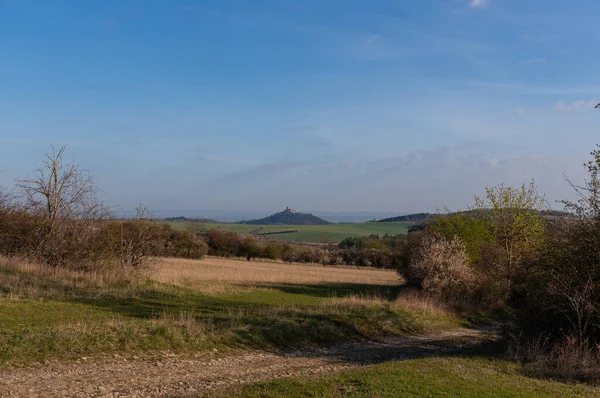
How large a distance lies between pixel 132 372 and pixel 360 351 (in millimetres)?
7569

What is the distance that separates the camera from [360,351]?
15578 millimetres

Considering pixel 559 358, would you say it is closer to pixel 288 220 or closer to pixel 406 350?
pixel 406 350

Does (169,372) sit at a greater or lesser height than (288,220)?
lesser

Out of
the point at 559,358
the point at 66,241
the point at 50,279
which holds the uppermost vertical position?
the point at 66,241

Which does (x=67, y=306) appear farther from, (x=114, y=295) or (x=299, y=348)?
(x=299, y=348)

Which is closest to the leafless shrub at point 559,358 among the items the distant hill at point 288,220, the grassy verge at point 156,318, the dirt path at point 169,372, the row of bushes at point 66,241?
the dirt path at point 169,372

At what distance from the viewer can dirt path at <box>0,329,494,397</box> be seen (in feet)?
29.6

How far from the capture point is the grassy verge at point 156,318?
11766 mm

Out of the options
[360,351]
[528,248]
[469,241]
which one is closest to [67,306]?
[360,351]

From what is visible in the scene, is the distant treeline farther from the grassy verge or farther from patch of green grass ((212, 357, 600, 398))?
patch of green grass ((212, 357, 600, 398))

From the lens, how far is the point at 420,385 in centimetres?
984

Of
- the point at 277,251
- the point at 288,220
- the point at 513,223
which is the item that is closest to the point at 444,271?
the point at 513,223

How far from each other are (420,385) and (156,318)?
9333 millimetres

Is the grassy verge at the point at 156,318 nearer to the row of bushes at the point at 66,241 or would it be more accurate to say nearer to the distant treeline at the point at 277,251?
the row of bushes at the point at 66,241
